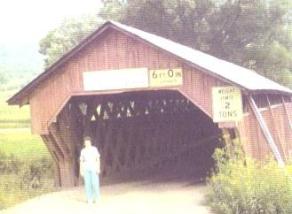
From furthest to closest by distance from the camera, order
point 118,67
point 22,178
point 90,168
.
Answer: point 22,178
point 118,67
point 90,168

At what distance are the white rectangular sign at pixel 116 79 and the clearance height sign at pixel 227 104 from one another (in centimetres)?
172

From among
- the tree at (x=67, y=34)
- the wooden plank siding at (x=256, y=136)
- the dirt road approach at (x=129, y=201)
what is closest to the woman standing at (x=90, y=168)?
the dirt road approach at (x=129, y=201)

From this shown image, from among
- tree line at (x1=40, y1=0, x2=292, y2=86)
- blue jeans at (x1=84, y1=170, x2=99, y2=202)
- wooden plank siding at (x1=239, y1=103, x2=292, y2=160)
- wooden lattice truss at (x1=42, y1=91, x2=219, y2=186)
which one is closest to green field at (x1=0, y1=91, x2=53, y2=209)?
wooden lattice truss at (x1=42, y1=91, x2=219, y2=186)

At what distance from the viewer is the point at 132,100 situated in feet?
62.9

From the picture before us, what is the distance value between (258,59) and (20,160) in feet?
57.1

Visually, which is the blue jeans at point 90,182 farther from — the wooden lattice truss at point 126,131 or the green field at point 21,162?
the wooden lattice truss at point 126,131

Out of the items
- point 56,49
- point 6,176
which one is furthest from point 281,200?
point 56,49

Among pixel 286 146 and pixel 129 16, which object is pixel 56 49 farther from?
pixel 286 146

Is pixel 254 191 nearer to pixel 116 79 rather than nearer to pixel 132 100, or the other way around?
pixel 116 79

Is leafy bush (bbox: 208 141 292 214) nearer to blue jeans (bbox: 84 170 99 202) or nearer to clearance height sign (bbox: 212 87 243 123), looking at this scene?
clearance height sign (bbox: 212 87 243 123)

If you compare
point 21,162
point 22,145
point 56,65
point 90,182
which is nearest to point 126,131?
point 56,65

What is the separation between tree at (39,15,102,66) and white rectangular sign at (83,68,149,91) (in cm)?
2190

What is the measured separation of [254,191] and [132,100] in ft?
28.3

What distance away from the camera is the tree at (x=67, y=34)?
3719cm
